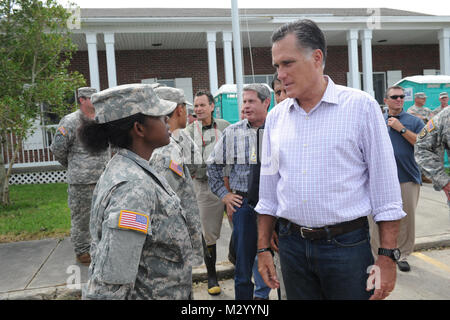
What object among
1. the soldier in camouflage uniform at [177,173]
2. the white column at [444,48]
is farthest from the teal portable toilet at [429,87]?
the soldier in camouflage uniform at [177,173]

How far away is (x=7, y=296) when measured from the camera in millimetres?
3631

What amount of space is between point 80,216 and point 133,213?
3.47 meters

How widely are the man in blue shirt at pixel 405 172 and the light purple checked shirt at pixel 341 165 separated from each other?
2.49m

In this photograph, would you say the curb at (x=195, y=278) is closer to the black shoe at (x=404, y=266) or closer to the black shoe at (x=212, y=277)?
the black shoe at (x=212, y=277)

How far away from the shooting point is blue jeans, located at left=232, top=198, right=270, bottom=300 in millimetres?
2939

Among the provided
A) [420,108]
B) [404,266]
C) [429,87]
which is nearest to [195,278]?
[404,266]

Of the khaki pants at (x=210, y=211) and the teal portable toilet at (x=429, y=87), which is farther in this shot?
the teal portable toilet at (x=429, y=87)

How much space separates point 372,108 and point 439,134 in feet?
5.38

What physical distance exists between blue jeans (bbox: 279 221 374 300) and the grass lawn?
16.2 feet

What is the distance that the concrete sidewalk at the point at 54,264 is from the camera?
3.77 m

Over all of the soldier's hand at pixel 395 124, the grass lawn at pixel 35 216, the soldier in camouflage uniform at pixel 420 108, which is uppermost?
the soldier in camouflage uniform at pixel 420 108

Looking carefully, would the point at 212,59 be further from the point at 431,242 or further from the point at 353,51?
the point at 431,242
